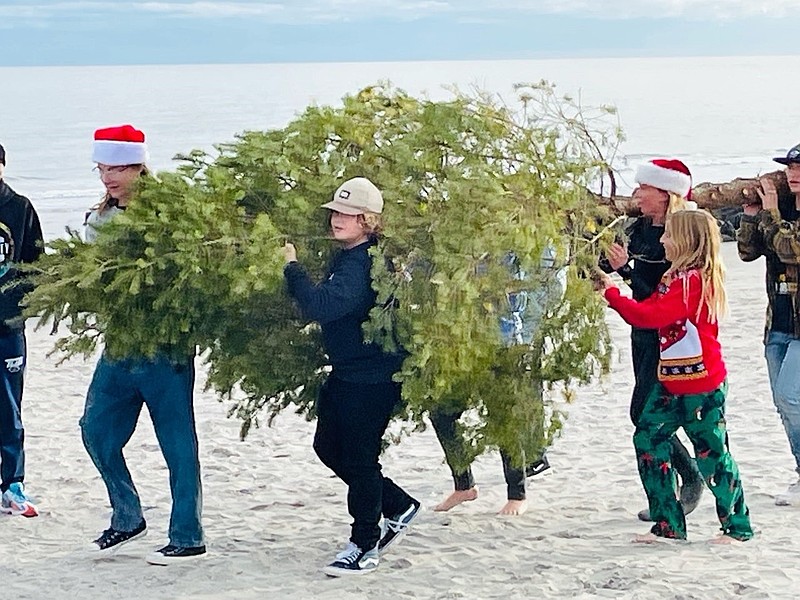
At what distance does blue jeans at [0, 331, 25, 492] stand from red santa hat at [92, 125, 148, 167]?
4.08ft

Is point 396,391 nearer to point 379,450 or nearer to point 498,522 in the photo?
point 379,450

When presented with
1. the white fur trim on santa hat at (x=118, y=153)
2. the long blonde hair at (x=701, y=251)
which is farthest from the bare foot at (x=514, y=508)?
the white fur trim on santa hat at (x=118, y=153)

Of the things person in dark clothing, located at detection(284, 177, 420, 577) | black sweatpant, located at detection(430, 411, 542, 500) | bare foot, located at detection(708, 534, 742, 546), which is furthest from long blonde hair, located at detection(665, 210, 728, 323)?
person in dark clothing, located at detection(284, 177, 420, 577)

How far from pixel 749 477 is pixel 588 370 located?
5.67 feet

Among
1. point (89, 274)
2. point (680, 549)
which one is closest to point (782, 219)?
point (680, 549)

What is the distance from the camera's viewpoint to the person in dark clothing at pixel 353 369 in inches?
198

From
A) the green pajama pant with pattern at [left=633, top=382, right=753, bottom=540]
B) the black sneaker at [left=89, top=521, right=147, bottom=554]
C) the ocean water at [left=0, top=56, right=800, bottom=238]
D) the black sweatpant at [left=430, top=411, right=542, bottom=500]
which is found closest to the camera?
the green pajama pant with pattern at [left=633, top=382, right=753, bottom=540]

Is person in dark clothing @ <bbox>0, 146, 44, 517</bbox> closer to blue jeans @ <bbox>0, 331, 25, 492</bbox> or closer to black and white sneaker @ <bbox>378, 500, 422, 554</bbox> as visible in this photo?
blue jeans @ <bbox>0, 331, 25, 492</bbox>

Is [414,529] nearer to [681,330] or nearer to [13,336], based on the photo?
[681,330]

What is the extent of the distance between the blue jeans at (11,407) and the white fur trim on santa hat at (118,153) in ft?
4.12

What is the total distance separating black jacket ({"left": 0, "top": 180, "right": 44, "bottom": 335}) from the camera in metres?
6.09

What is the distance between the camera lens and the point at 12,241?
612 centimetres

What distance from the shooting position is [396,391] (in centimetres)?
530

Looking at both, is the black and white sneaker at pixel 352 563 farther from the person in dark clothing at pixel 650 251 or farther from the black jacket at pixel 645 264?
the black jacket at pixel 645 264
